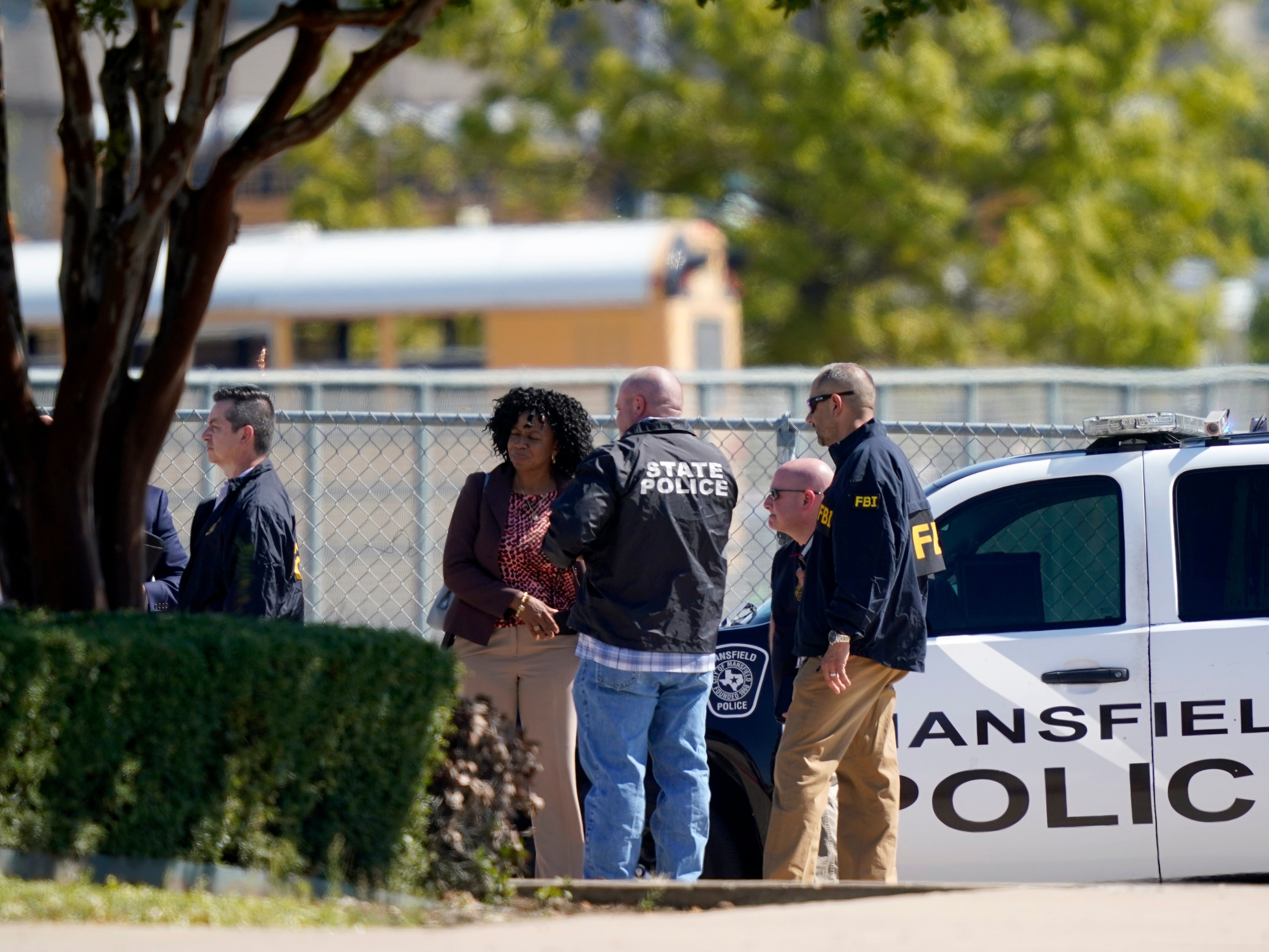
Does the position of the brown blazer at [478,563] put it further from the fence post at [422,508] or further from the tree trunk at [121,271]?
the fence post at [422,508]

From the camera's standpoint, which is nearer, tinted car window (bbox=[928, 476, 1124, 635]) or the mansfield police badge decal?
tinted car window (bbox=[928, 476, 1124, 635])

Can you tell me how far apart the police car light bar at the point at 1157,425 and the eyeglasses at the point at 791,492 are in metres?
0.95

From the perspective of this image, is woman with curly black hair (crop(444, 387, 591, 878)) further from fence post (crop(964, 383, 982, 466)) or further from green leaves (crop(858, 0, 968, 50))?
fence post (crop(964, 383, 982, 466))

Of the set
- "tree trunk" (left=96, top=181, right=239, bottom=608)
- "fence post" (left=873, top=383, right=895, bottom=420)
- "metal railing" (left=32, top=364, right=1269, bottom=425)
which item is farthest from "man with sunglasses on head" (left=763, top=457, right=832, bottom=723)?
"fence post" (left=873, top=383, right=895, bottom=420)

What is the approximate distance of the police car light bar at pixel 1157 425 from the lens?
550 centimetres

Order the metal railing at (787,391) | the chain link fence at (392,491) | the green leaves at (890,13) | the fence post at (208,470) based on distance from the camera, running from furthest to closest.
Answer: the metal railing at (787,391) → the chain link fence at (392,491) → the fence post at (208,470) → the green leaves at (890,13)

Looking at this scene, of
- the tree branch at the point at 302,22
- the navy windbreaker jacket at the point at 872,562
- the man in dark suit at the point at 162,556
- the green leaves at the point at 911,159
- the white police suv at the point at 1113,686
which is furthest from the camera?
the green leaves at the point at 911,159

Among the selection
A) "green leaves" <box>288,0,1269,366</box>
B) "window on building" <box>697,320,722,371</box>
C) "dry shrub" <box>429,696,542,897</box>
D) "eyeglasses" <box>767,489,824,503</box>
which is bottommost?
"dry shrub" <box>429,696,542,897</box>

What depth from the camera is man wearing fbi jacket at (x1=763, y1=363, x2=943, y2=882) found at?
5094 mm

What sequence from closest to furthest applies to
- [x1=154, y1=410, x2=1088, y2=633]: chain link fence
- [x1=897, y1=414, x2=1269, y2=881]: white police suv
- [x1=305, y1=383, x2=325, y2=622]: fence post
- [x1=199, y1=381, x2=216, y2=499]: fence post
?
[x1=897, y1=414, x2=1269, y2=881]: white police suv → [x1=199, y1=381, x2=216, y2=499]: fence post → [x1=305, y1=383, x2=325, y2=622]: fence post → [x1=154, y1=410, x2=1088, y2=633]: chain link fence

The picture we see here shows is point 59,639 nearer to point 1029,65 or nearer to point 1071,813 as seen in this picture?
point 1071,813

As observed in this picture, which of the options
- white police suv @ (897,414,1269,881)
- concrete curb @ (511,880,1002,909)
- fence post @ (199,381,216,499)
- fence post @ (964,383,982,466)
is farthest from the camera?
fence post @ (964,383,982,466)

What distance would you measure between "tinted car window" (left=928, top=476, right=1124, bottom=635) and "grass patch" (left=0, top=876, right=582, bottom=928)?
81.8 inches

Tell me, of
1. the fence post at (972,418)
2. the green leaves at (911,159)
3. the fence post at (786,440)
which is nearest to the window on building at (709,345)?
the green leaves at (911,159)
